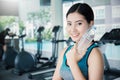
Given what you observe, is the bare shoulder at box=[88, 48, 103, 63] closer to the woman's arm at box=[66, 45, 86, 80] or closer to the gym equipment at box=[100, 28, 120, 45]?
the woman's arm at box=[66, 45, 86, 80]

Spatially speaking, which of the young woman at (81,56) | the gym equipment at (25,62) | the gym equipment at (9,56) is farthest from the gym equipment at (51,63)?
the young woman at (81,56)

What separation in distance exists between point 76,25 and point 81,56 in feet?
0.44

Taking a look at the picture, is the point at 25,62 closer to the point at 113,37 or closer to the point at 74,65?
the point at 113,37

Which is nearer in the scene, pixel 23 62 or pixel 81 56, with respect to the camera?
pixel 81 56

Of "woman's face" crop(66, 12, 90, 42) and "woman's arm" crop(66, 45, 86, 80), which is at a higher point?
"woman's face" crop(66, 12, 90, 42)

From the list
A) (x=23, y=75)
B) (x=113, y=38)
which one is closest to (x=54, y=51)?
(x=23, y=75)

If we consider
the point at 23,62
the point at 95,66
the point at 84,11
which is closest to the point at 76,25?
the point at 84,11

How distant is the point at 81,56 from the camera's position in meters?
0.83

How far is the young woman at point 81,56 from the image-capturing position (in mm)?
810

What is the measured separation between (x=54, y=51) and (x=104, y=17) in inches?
55.3

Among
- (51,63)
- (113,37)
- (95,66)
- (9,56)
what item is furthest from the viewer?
(9,56)

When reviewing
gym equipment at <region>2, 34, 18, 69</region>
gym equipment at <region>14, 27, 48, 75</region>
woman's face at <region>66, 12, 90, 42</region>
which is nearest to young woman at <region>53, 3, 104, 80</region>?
woman's face at <region>66, 12, 90, 42</region>

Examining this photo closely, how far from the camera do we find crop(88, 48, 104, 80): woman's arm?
31.6 inches

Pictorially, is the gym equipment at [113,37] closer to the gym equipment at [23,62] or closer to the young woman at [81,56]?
the gym equipment at [23,62]
